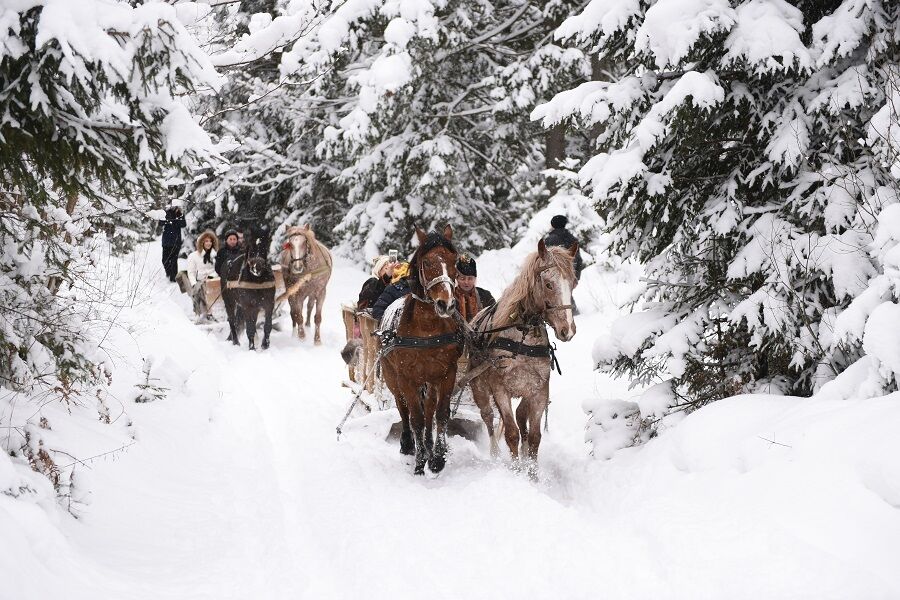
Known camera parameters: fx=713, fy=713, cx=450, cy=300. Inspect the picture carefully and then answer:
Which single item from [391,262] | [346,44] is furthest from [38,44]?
[346,44]

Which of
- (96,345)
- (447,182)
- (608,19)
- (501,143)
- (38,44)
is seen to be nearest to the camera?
(38,44)

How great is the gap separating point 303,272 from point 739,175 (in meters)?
11.1

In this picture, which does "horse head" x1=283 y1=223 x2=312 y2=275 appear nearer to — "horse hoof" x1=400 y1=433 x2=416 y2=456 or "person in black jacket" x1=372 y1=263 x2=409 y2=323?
"person in black jacket" x1=372 y1=263 x2=409 y2=323

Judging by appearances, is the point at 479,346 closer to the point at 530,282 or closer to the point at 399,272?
the point at 530,282

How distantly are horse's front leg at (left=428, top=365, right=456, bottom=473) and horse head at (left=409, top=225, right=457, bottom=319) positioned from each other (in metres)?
0.86

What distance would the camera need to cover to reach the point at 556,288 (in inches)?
243

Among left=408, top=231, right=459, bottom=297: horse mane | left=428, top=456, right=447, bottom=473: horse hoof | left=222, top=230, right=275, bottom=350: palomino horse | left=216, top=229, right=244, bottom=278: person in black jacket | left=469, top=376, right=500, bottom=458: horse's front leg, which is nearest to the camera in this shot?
left=408, top=231, right=459, bottom=297: horse mane

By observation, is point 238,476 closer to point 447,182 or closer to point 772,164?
point 772,164

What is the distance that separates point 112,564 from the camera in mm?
4035

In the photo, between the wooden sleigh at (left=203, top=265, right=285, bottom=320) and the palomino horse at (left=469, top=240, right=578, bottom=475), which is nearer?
the palomino horse at (left=469, top=240, right=578, bottom=475)

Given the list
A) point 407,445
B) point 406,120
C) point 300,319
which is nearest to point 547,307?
point 407,445

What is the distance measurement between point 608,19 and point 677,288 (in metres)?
2.34

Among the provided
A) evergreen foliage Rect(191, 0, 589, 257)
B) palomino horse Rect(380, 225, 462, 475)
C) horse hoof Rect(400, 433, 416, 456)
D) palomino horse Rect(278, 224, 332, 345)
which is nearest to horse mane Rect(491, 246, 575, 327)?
palomino horse Rect(380, 225, 462, 475)

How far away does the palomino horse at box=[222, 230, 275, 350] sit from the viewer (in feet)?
46.7
